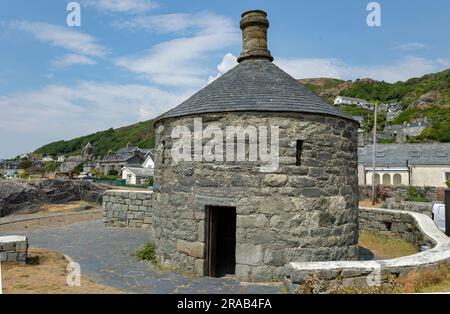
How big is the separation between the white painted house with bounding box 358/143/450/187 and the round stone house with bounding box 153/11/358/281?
96.2 feet

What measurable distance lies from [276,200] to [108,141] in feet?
391

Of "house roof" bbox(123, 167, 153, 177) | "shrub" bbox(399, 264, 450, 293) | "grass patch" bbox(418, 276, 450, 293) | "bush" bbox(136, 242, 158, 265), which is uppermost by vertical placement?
"house roof" bbox(123, 167, 153, 177)

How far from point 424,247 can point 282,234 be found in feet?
13.5

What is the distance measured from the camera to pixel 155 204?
900cm

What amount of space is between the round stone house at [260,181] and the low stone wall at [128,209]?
5.60 meters

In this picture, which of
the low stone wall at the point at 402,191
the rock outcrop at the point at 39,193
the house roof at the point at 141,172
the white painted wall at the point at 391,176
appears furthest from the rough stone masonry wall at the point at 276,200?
the house roof at the point at 141,172

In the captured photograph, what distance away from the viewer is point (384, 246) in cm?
1078

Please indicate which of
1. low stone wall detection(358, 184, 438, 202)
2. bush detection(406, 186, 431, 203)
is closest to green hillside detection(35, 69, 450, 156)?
low stone wall detection(358, 184, 438, 202)

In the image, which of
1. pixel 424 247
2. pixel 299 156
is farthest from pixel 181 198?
pixel 424 247

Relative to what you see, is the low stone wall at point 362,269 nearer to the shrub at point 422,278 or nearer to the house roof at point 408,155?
the shrub at point 422,278

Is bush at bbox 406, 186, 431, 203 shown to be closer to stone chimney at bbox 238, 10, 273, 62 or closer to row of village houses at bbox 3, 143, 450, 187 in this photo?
row of village houses at bbox 3, 143, 450, 187

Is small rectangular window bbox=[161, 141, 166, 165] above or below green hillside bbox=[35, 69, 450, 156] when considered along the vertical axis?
below

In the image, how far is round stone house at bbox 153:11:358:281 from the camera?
7057mm

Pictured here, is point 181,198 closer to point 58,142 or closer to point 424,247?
point 424,247
